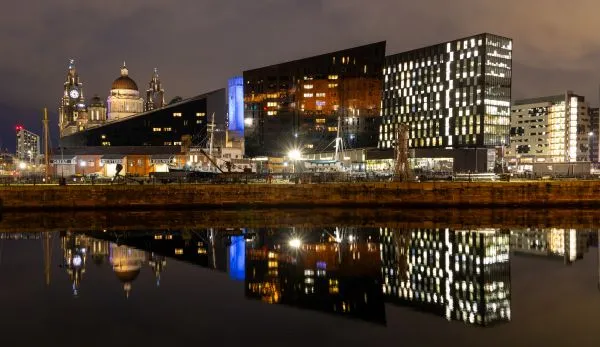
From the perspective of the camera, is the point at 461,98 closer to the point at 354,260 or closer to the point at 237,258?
the point at 354,260

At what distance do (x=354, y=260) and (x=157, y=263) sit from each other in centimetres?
1058

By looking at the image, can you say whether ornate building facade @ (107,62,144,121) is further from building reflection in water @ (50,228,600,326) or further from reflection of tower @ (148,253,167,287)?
reflection of tower @ (148,253,167,287)

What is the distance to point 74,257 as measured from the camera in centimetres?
3062

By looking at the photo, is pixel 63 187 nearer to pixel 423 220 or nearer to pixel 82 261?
pixel 82 261

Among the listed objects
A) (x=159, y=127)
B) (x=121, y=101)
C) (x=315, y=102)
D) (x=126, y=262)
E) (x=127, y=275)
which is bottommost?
(x=127, y=275)

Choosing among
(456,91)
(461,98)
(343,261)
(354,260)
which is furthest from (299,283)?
(456,91)

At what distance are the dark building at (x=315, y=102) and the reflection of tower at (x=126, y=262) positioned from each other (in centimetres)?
13262

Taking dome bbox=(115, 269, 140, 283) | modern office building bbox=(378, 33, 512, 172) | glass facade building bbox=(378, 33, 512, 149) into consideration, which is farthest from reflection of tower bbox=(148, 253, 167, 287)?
glass facade building bbox=(378, 33, 512, 149)

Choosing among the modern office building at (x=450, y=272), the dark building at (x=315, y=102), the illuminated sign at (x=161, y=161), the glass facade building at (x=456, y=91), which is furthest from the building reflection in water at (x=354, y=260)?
the dark building at (x=315, y=102)

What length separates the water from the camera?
695 inches

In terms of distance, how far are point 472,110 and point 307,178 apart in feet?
302

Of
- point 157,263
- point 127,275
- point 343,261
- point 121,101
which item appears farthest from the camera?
point 121,101

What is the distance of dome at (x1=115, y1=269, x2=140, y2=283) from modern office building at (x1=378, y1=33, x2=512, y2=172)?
379 feet

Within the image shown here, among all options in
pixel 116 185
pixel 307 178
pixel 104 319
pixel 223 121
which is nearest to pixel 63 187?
pixel 116 185
